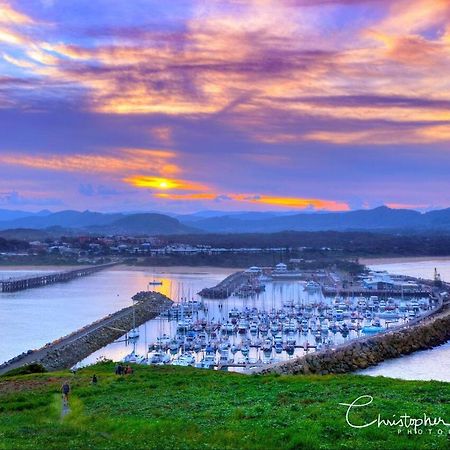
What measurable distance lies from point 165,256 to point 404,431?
12285 centimetres

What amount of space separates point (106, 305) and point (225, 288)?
54.7 feet

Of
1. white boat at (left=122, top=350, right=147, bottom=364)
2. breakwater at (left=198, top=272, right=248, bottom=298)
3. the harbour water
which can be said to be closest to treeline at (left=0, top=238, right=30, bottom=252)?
the harbour water

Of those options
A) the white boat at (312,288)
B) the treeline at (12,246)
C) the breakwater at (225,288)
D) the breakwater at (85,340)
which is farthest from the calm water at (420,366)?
the treeline at (12,246)

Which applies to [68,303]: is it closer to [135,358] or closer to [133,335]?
[133,335]

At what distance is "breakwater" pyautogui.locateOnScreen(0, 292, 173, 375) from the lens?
30922mm

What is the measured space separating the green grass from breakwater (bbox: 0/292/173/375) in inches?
535

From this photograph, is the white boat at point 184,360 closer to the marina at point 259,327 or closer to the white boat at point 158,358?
the marina at point 259,327

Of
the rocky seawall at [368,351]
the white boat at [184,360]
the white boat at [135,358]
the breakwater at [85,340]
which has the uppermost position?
the rocky seawall at [368,351]

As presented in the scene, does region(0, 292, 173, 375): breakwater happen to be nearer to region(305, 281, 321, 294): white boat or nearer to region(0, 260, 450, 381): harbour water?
region(0, 260, 450, 381): harbour water

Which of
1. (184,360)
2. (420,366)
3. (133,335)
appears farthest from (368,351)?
(133,335)

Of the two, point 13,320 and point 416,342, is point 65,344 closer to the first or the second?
point 13,320

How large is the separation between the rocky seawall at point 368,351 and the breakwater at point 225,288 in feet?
96.9

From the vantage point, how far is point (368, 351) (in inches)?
1174

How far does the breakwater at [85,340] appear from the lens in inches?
1217
